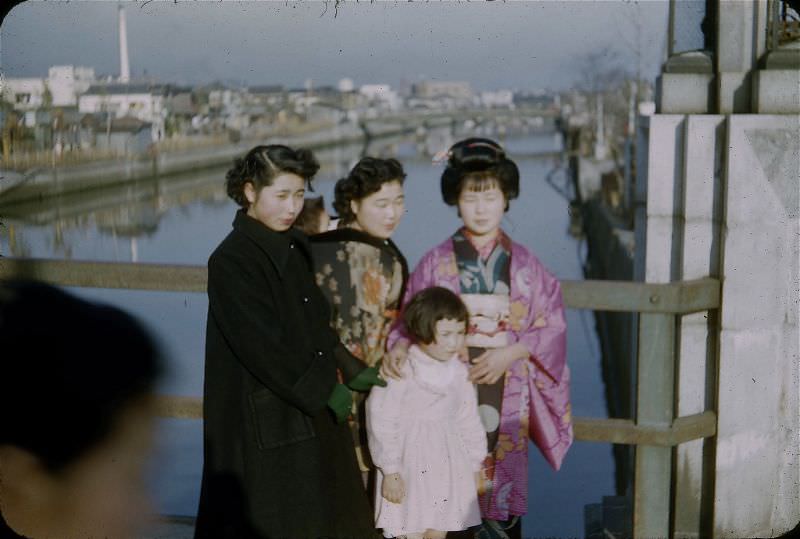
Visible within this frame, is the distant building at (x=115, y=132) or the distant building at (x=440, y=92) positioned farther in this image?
the distant building at (x=440, y=92)

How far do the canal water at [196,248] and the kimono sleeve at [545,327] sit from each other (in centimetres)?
31

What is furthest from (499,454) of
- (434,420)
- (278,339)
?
(278,339)

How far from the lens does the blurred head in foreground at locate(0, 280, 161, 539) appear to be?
1.09 meters

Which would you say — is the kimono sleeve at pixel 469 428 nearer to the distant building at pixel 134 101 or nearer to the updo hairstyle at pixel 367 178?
the updo hairstyle at pixel 367 178

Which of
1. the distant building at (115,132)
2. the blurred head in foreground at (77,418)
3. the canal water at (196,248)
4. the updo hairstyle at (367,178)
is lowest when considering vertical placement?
the canal water at (196,248)

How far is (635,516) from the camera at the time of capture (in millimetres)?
3684

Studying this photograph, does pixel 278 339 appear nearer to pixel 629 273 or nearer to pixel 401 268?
pixel 401 268

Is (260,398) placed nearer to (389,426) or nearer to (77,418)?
(389,426)

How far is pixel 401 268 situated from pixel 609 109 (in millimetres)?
39486

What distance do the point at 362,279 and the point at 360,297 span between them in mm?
60

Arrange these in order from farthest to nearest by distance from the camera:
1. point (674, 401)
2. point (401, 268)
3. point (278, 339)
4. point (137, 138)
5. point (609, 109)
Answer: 1. point (609, 109)
2. point (137, 138)
3. point (674, 401)
4. point (401, 268)
5. point (278, 339)

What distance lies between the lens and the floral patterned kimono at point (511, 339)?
10.9ft

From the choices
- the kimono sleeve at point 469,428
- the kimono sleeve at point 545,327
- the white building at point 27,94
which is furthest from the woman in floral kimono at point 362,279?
the white building at point 27,94

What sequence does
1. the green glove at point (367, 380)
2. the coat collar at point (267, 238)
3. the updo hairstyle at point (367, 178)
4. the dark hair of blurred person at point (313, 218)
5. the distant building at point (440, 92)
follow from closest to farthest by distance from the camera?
the coat collar at point (267, 238) < the green glove at point (367, 380) < the updo hairstyle at point (367, 178) < the dark hair of blurred person at point (313, 218) < the distant building at point (440, 92)
